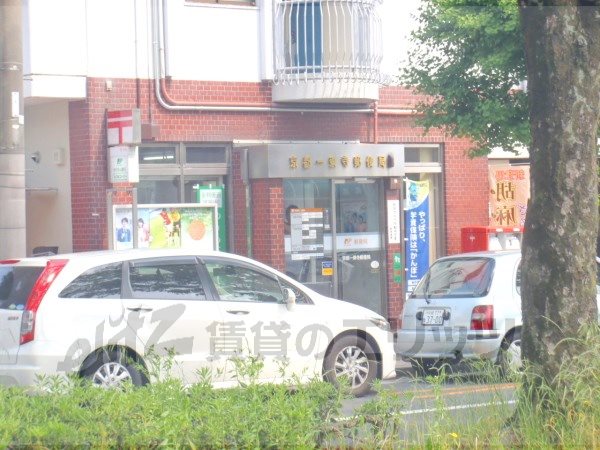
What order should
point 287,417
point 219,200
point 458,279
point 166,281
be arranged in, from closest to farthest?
point 287,417
point 166,281
point 458,279
point 219,200

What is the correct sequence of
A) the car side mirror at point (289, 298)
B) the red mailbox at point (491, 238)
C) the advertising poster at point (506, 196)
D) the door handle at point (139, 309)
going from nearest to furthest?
the door handle at point (139, 309)
the car side mirror at point (289, 298)
the red mailbox at point (491, 238)
the advertising poster at point (506, 196)

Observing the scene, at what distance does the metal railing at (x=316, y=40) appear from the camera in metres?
17.3

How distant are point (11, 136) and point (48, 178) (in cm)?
492

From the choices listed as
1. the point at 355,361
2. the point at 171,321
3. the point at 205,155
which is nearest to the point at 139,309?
the point at 171,321

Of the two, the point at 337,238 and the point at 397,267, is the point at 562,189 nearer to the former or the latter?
the point at 337,238

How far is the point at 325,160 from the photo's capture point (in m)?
17.3

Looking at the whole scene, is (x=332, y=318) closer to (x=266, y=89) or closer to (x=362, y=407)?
(x=362, y=407)

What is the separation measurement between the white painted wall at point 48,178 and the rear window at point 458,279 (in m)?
5.61

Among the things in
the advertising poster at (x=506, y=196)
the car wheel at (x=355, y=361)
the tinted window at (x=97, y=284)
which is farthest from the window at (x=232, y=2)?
the tinted window at (x=97, y=284)

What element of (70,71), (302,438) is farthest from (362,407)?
(70,71)

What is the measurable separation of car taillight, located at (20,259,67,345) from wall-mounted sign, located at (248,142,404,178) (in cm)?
676

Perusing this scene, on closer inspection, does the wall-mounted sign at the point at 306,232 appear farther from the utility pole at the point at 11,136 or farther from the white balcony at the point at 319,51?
the utility pole at the point at 11,136

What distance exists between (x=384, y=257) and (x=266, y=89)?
344cm

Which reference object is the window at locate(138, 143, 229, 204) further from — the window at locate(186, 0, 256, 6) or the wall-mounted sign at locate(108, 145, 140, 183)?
the window at locate(186, 0, 256, 6)
